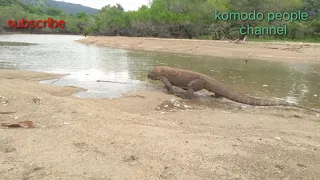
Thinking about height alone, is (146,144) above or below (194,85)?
below

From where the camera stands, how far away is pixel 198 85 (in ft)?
35.6

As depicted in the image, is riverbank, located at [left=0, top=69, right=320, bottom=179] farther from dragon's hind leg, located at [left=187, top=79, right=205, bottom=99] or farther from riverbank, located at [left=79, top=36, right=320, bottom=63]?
riverbank, located at [left=79, top=36, right=320, bottom=63]

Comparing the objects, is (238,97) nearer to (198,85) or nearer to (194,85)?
(198,85)

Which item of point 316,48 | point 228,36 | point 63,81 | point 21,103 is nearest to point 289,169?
point 21,103

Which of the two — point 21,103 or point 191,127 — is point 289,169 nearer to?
point 191,127

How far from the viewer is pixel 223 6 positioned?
47812 millimetres

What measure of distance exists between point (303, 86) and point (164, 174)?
38.7ft

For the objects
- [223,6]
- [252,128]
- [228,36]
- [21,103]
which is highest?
[223,6]

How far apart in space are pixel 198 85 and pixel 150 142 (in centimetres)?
605

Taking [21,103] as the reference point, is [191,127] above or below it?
below

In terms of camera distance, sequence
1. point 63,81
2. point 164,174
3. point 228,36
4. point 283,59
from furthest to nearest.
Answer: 1. point 228,36
2. point 283,59
3. point 63,81
4. point 164,174

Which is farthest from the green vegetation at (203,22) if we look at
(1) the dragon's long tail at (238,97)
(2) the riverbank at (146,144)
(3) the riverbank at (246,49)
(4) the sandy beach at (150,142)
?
(2) the riverbank at (146,144)

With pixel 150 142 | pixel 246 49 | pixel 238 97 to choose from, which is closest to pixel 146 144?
pixel 150 142

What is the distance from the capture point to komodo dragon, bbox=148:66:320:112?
9.96 meters
